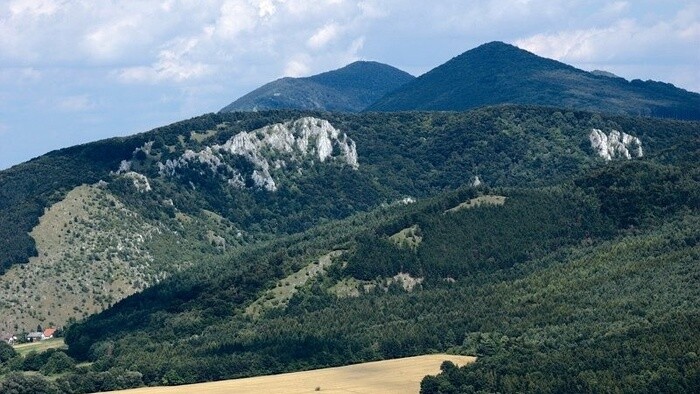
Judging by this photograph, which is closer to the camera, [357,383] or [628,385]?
[628,385]

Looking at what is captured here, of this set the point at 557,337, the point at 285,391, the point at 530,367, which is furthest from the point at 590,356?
the point at 285,391

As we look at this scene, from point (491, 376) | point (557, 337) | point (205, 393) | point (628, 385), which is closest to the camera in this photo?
point (628, 385)

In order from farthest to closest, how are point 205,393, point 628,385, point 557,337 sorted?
point 557,337 → point 205,393 → point 628,385

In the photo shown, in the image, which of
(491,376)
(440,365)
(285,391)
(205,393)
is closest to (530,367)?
(491,376)

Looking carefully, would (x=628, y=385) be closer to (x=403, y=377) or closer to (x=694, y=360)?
(x=694, y=360)

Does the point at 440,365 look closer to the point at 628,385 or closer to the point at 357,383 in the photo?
the point at 357,383

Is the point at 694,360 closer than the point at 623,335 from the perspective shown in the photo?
Yes
